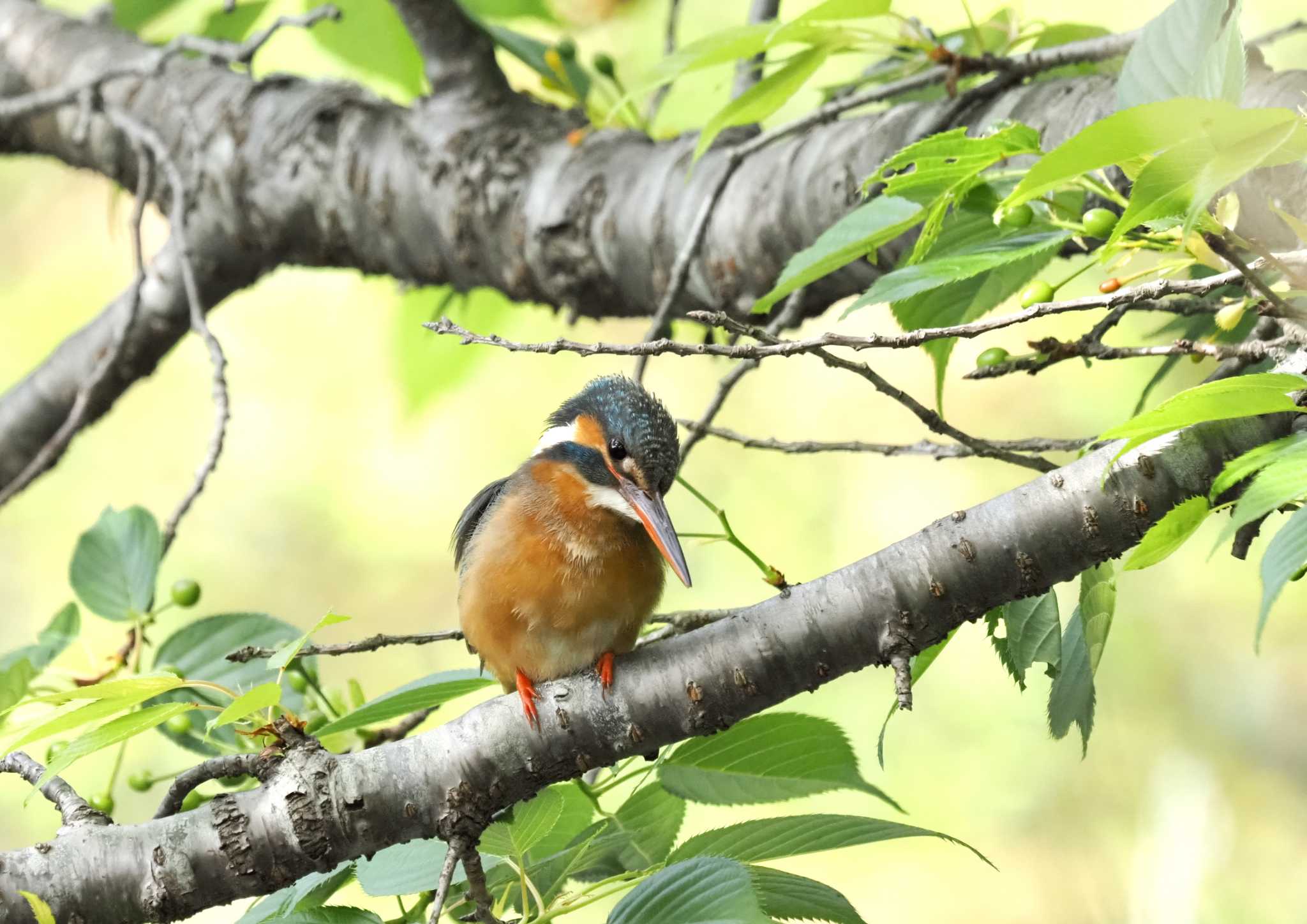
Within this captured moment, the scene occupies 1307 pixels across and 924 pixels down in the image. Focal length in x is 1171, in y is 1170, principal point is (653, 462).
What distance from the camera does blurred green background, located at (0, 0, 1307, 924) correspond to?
15.2ft

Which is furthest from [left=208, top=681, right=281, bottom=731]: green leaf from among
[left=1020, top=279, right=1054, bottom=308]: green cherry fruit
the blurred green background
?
the blurred green background

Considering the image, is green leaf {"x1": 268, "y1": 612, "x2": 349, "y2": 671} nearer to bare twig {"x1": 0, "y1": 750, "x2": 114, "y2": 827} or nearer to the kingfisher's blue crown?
bare twig {"x1": 0, "y1": 750, "x2": 114, "y2": 827}

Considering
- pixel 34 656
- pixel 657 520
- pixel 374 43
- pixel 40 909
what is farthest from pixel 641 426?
pixel 374 43

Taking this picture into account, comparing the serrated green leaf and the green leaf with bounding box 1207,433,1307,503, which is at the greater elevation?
the green leaf with bounding box 1207,433,1307,503

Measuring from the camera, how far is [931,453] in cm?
200

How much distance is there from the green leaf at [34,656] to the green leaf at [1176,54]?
2024 mm

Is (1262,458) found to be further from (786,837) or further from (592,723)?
(592,723)

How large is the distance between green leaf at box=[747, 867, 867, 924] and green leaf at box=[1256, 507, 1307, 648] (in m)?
0.71

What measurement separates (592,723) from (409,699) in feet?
0.93

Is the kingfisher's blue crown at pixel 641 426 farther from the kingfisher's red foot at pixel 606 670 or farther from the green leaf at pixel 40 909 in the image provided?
the green leaf at pixel 40 909

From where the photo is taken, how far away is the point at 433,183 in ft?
11.8

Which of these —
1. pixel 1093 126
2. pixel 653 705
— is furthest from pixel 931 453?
pixel 1093 126

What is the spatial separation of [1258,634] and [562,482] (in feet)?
5.95

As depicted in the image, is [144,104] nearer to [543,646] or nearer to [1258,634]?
[543,646]
